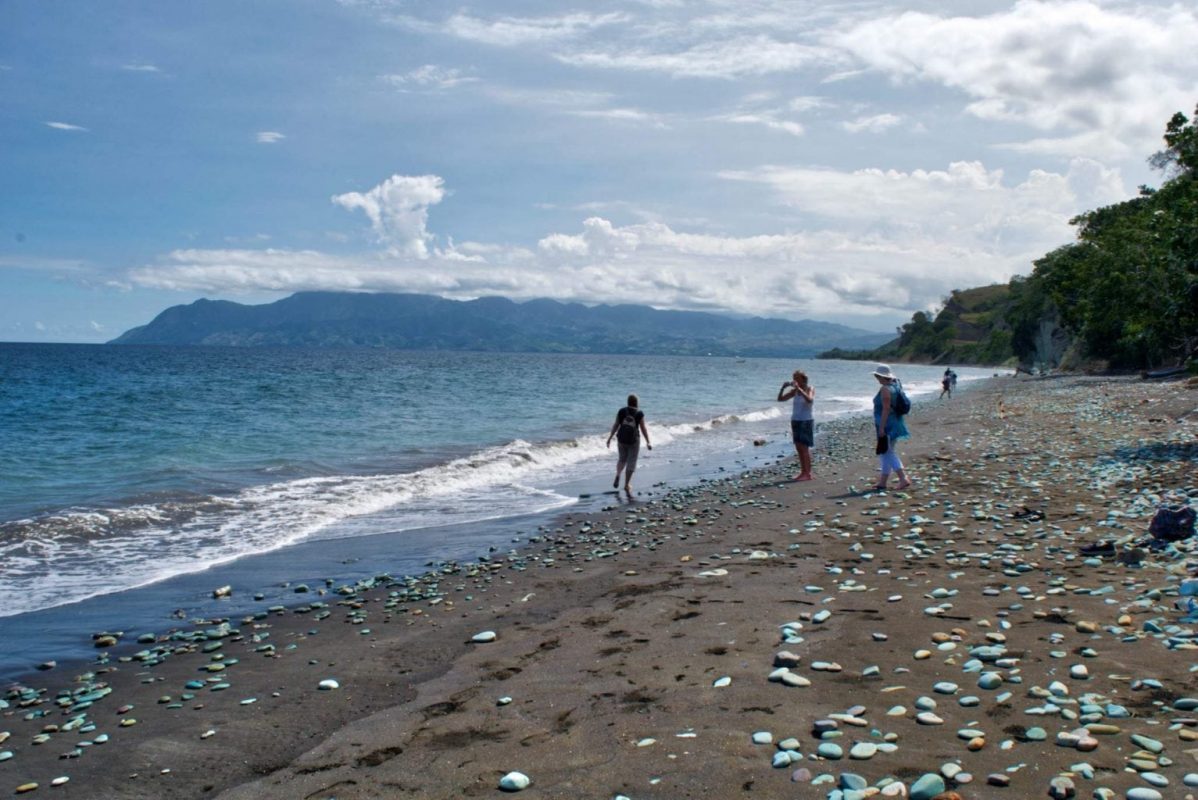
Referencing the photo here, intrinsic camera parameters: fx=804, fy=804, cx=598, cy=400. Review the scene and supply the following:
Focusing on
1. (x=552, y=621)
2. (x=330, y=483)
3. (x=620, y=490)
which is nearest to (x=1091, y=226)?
(x=620, y=490)

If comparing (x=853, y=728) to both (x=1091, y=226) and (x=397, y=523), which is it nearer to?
(x=397, y=523)

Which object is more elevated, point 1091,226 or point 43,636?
point 1091,226

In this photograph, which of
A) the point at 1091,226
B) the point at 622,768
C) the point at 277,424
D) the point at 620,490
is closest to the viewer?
the point at 622,768

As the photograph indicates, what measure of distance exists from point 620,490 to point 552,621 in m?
10.9

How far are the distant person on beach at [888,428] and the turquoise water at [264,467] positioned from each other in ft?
22.9

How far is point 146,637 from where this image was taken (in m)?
9.14

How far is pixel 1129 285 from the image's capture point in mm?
45438

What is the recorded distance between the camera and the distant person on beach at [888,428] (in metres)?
15.4

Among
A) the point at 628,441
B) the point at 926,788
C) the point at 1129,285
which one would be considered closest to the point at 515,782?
the point at 926,788

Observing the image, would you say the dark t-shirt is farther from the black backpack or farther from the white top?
the black backpack

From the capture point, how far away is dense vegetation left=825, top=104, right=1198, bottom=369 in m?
17.7

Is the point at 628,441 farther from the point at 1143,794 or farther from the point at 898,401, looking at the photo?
the point at 1143,794

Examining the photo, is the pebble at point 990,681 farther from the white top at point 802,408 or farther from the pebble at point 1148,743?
the white top at point 802,408

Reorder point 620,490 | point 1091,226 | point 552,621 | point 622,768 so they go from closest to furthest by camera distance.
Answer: point 622,768 < point 552,621 < point 620,490 < point 1091,226
